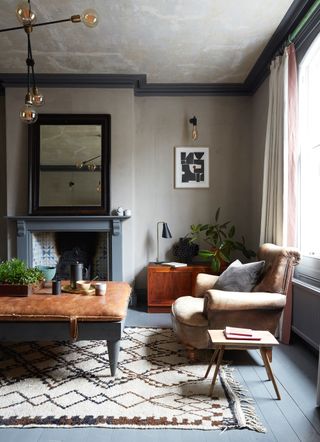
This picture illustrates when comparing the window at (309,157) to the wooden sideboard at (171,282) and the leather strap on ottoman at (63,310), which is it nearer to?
the wooden sideboard at (171,282)

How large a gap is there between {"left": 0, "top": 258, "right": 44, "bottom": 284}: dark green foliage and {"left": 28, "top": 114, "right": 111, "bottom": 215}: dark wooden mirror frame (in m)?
1.64

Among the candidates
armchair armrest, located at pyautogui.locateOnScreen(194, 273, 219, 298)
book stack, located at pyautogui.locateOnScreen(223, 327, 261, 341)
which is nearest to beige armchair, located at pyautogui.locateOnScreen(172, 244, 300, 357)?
book stack, located at pyautogui.locateOnScreen(223, 327, 261, 341)

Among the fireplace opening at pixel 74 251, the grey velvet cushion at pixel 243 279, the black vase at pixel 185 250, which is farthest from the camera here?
the fireplace opening at pixel 74 251

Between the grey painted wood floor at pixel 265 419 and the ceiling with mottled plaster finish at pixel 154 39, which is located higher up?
the ceiling with mottled plaster finish at pixel 154 39

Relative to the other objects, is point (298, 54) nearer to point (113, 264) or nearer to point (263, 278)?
point (263, 278)

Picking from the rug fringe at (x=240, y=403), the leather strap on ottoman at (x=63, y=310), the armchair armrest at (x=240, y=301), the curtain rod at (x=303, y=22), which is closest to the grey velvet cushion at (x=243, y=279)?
the armchair armrest at (x=240, y=301)

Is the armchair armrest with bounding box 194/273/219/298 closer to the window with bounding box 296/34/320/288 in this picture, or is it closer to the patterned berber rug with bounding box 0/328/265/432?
the patterned berber rug with bounding box 0/328/265/432

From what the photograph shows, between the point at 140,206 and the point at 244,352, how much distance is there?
7.96 ft

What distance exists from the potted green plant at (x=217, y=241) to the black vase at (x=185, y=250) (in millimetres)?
81

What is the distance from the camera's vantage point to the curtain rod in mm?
2722

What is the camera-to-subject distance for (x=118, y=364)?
8.39 feet

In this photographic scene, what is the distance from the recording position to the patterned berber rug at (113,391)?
1856mm

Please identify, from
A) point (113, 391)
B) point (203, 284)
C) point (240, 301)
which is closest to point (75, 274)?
point (113, 391)

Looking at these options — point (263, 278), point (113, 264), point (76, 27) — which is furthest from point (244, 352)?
point (76, 27)
